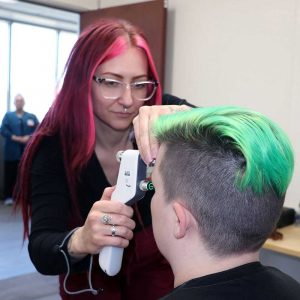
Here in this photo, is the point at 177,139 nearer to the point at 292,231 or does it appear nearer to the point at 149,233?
the point at 149,233

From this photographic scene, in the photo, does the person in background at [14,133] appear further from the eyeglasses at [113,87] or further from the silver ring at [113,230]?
the silver ring at [113,230]

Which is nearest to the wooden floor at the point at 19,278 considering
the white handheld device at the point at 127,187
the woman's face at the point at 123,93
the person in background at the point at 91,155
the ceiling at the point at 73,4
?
the ceiling at the point at 73,4

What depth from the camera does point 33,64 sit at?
281 inches

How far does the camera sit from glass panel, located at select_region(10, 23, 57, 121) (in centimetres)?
683

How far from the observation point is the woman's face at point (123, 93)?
4.11 feet

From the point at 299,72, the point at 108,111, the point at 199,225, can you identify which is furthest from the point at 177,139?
the point at 299,72

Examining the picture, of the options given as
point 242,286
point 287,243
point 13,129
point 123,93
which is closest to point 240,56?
point 287,243

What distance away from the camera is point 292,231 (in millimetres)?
2309

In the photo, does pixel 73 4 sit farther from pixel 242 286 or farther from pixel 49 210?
pixel 242 286

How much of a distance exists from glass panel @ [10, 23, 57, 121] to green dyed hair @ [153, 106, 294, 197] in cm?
618

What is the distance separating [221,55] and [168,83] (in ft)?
1.58

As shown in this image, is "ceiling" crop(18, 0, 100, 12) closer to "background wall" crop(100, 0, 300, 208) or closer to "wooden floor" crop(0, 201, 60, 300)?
"background wall" crop(100, 0, 300, 208)

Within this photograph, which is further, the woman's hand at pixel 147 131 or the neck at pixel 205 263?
the woman's hand at pixel 147 131

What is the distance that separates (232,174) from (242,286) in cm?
19
